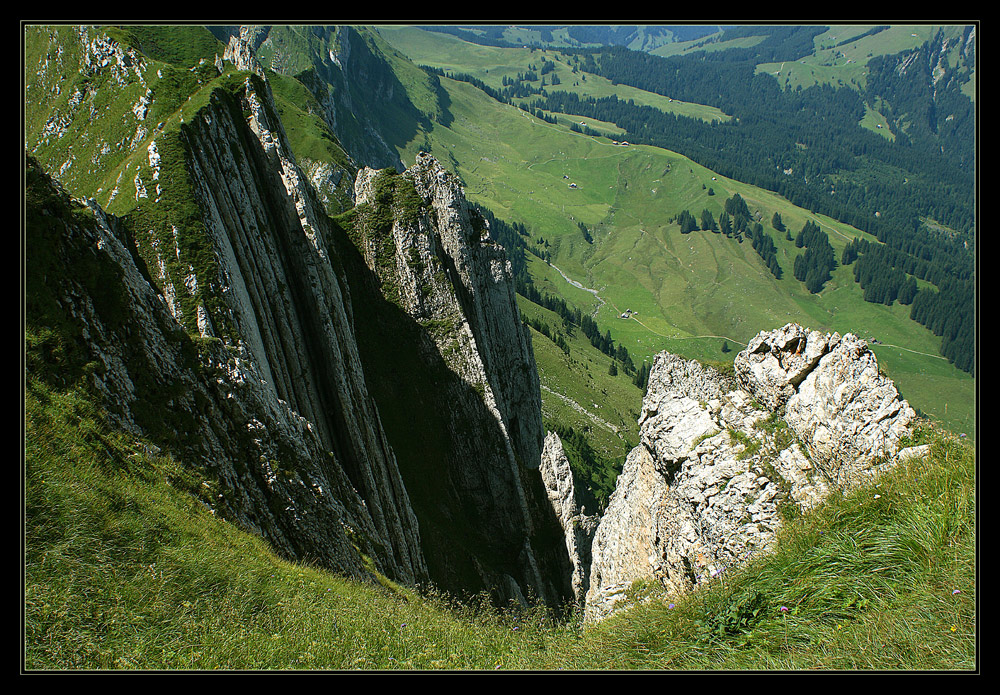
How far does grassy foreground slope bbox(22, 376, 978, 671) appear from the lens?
8734mm

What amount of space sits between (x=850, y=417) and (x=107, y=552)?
23714 mm

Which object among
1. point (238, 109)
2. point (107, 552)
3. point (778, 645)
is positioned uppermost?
point (238, 109)

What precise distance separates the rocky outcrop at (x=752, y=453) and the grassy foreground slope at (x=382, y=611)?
562cm

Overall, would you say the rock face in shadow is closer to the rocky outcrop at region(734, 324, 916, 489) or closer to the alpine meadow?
the alpine meadow

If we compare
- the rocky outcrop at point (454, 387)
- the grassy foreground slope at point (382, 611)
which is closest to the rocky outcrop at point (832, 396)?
the grassy foreground slope at point (382, 611)

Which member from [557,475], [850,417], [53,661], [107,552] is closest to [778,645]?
[53,661]

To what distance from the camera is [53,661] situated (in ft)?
30.0

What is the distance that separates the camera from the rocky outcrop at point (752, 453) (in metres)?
19.3

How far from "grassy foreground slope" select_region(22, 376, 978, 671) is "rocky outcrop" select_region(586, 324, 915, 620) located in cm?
562

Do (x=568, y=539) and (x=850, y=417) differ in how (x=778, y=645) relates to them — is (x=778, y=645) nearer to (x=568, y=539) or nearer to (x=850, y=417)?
(x=850, y=417)

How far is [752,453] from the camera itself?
72.4ft

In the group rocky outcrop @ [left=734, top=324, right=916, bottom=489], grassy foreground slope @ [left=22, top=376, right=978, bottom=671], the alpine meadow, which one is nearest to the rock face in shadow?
the alpine meadow

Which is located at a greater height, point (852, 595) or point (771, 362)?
point (771, 362)
